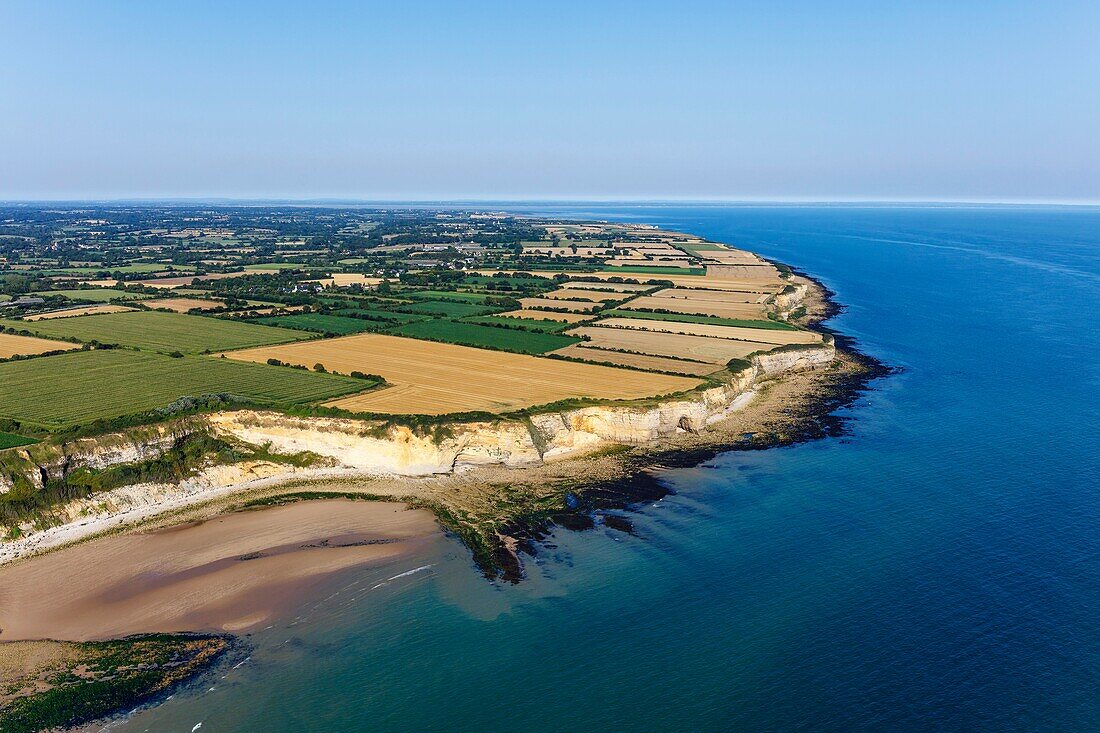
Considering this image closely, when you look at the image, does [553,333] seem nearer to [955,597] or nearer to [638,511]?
[638,511]

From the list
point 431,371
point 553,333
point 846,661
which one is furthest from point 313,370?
point 846,661

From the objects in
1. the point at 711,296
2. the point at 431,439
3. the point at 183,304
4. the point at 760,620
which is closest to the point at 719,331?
the point at 711,296

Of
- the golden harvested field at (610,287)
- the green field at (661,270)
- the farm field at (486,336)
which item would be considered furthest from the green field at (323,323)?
the green field at (661,270)

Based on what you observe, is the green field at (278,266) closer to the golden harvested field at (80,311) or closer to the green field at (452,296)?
the green field at (452,296)

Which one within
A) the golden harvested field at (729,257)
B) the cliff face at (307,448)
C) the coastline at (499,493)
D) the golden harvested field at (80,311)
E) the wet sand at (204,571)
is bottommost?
the wet sand at (204,571)

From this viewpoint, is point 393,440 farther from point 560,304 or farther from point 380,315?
point 560,304
